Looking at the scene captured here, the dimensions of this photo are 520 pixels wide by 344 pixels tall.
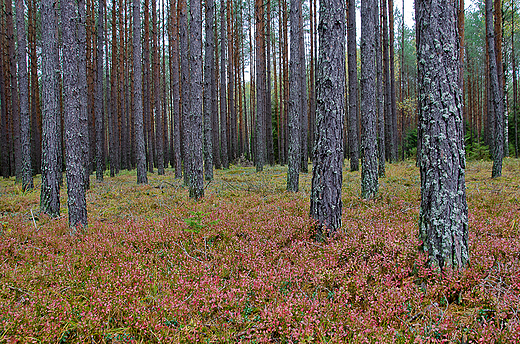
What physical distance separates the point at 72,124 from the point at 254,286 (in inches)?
194

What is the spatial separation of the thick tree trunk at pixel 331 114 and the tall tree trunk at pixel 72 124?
15.2ft

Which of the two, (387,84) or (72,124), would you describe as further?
(387,84)

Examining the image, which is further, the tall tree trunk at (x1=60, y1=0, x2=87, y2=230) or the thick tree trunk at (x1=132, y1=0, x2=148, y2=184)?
the thick tree trunk at (x1=132, y1=0, x2=148, y2=184)

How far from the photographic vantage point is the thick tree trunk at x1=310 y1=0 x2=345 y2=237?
183 inches

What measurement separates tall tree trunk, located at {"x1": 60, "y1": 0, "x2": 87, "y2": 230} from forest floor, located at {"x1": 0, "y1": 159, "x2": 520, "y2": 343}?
595 mm

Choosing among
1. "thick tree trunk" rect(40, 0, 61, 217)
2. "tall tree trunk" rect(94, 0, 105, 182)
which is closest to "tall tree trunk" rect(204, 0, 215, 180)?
"tall tree trunk" rect(94, 0, 105, 182)

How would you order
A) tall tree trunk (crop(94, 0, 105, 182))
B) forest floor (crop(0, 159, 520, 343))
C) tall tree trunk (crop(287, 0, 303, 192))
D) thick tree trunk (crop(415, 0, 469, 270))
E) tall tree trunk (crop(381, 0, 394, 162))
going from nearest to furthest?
1. forest floor (crop(0, 159, 520, 343))
2. thick tree trunk (crop(415, 0, 469, 270))
3. tall tree trunk (crop(287, 0, 303, 192))
4. tall tree trunk (crop(94, 0, 105, 182))
5. tall tree trunk (crop(381, 0, 394, 162))

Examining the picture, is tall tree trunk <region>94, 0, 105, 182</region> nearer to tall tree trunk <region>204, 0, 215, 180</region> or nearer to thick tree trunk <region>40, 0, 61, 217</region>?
tall tree trunk <region>204, 0, 215, 180</region>

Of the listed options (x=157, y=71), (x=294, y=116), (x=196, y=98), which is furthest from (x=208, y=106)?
(x=157, y=71)

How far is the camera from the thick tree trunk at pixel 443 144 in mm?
3301

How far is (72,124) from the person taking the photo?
5.65 metres

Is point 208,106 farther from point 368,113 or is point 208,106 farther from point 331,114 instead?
point 331,114

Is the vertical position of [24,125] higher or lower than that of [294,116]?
higher

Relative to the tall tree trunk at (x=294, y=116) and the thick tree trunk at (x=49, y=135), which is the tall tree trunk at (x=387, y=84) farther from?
the thick tree trunk at (x=49, y=135)
